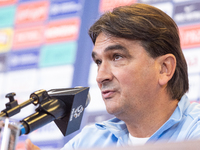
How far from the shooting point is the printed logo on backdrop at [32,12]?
252cm

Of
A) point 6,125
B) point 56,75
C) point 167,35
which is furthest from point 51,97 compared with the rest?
point 56,75

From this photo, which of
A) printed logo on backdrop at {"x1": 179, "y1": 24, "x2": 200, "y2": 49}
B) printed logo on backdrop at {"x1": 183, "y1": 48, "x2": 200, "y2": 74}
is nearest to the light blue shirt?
printed logo on backdrop at {"x1": 183, "y1": 48, "x2": 200, "y2": 74}

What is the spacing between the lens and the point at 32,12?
2.57 meters

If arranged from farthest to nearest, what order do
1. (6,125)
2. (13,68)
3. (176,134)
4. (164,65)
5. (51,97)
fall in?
(13,68)
(164,65)
(176,134)
(51,97)
(6,125)

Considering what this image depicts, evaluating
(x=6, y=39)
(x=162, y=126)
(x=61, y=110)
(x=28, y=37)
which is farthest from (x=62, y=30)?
(x=61, y=110)

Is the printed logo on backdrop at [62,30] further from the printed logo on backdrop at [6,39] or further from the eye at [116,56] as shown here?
the eye at [116,56]

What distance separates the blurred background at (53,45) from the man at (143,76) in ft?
1.90

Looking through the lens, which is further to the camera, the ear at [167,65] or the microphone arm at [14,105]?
the ear at [167,65]

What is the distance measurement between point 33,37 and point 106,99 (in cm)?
147

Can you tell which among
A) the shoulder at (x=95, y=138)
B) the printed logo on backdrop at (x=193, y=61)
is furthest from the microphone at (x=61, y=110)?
the printed logo on backdrop at (x=193, y=61)

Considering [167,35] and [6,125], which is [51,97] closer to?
[6,125]

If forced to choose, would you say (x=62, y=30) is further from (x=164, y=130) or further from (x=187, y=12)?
(x=164, y=130)

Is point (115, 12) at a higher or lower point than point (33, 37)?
higher

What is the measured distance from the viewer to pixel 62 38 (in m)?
2.38
